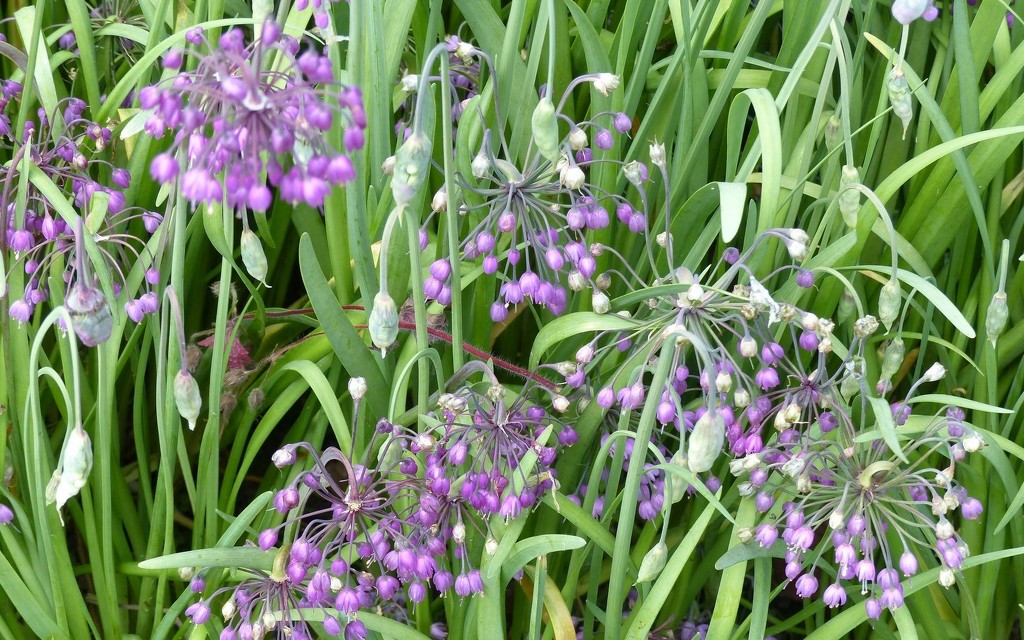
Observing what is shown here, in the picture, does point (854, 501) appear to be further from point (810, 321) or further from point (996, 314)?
point (996, 314)

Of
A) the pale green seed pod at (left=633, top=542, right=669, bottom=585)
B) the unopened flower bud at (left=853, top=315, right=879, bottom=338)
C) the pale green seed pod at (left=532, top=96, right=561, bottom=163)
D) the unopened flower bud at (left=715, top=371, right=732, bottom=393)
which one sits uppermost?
the pale green seed pod at (left=532, top=96, right=561, bottom=163)

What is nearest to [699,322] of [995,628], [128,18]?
[995,628]

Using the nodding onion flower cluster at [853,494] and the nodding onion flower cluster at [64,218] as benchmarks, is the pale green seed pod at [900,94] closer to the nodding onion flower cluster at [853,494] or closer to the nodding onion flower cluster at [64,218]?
the nodding onion flower cluster at [853,494]

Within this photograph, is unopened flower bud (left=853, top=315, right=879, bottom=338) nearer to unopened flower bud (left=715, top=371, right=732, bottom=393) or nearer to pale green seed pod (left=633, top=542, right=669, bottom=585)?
unopened flower bud (left=715, top=371, right=732, bottom=393)

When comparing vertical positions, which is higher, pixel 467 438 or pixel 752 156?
pixel 752 156

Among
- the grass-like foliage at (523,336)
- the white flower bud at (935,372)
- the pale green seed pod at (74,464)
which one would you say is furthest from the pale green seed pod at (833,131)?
the pale green seed pod at (74,464)

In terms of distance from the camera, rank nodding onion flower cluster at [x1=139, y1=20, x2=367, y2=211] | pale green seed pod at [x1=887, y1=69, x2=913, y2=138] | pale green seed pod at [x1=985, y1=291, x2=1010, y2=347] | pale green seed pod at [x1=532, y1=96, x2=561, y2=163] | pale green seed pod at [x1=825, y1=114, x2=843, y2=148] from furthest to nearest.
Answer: pale green seed pod at [x1=825, y1=114, x2=843, y2=148] → pale green seed pod at [x1=985, y1=291, x2=1010, y2=347] → pale green seed pod at [x1=887, y1=69, x2=913, y2=138] → pale green seed pod at [x1=532, y1=96, x2=561, y2=163] → nodding onion flower cluster at [x1=139, y1=20, x2=367, y2=211]

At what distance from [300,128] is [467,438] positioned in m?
0.81

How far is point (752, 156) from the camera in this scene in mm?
2117

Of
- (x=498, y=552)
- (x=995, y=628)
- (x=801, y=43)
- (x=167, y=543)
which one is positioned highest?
(x=801, y=43)

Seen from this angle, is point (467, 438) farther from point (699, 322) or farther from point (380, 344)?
point (699, 322)

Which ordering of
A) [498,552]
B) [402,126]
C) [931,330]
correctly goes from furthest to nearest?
[931,330] → [402,126] → [498,552]

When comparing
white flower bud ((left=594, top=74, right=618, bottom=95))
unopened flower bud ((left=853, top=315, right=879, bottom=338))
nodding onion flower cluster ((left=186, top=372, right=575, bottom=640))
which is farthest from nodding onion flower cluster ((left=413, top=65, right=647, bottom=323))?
unopened flower bud ((left=853, top=315, right=879, bottom=338))

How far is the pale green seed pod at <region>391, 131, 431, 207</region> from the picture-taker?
1537mm
